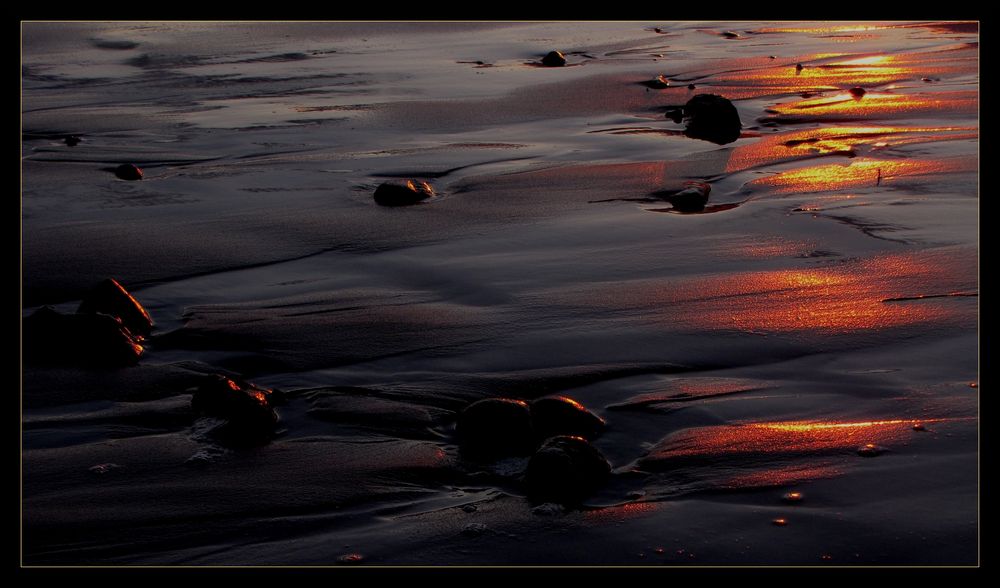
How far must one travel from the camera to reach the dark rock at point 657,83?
8.94 metres

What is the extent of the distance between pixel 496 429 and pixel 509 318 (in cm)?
105

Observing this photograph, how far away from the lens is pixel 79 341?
144 inches

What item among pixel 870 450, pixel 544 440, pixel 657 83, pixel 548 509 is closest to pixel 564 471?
pixel 548 509

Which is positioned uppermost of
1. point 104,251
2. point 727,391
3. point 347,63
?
point 347,63

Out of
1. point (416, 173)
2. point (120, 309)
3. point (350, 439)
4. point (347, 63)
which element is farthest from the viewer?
point (347, 63)

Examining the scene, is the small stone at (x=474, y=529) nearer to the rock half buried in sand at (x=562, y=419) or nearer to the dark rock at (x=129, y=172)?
the rock half buried in sand at (x=562, y=419)

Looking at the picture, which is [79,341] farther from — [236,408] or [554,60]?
[554,60]

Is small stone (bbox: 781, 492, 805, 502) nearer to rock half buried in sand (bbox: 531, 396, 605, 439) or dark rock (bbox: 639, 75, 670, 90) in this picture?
rock half buried in sand (bbox: 531, 396, 605, 439)

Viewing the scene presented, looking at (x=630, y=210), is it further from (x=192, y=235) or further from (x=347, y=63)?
(x=347, y=63)

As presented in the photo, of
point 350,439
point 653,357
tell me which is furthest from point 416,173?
point 350,439

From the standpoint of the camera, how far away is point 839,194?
5.57m

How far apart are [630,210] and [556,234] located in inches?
20.5

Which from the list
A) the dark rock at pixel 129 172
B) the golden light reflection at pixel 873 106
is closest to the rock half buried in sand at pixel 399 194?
the dark rock at pixel 129 172

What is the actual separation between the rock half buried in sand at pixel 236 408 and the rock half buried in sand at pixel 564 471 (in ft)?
2.60
